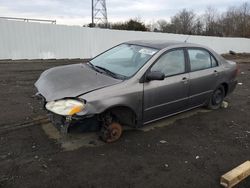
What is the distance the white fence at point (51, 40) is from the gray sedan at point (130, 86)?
11195 millimetres

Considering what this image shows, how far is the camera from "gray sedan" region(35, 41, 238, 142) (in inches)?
157

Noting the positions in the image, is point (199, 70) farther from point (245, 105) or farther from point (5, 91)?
point (5, 91)

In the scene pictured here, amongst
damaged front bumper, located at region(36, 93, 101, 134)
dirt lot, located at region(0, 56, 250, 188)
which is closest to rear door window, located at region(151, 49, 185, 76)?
dirt lot, located at region(0, 56, 250, 188)

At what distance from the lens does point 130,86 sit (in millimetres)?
4426

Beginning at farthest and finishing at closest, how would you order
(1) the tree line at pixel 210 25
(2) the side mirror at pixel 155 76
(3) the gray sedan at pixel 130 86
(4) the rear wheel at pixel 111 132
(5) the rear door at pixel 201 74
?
(1) the tree line at pixel 210 25 < (5) the rear door at pixel 201 74 < (2) the side mirror at pixel 155 76 < (4) the rear wheel at pixel 111 132 < (3) the gray sedan at pixel 130 86

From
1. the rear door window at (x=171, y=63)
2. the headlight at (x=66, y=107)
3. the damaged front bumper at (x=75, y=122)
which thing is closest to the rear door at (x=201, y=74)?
the rear door window at (x=171, y=63)

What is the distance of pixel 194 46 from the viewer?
5.89m

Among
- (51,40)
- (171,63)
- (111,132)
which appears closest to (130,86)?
(111,132)

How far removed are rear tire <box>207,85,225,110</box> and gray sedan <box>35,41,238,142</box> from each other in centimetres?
18

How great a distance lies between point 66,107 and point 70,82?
59 centimetres

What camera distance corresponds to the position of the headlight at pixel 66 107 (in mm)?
3848

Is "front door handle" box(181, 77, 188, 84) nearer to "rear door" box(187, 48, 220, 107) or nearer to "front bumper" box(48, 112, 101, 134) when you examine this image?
"rear door" box(187, 48, 220, 107)

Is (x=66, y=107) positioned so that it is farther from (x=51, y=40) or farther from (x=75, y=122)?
(x=51, y=40)

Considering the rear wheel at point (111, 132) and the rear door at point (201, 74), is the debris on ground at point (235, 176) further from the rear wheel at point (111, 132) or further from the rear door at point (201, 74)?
the rear door at point (201, 74)
